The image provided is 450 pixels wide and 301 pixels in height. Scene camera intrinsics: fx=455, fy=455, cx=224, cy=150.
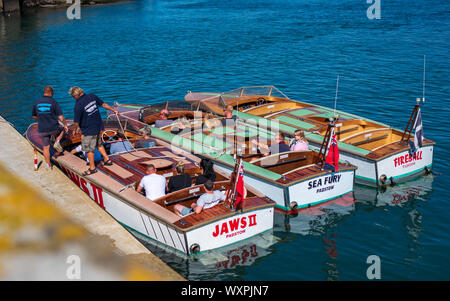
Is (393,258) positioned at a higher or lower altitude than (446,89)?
lower

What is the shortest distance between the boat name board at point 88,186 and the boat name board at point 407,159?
26.9ft

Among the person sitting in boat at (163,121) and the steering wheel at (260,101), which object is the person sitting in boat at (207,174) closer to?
the person sitting in boat at (163,121)

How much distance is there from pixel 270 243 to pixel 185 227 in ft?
8.04

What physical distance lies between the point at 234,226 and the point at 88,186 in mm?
4151

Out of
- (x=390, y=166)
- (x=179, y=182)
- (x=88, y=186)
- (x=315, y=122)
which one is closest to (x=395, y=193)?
(x=390, y=166)

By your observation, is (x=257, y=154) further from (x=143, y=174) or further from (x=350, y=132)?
(x=350, y=132)

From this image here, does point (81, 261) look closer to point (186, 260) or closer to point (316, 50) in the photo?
point (186, 260)

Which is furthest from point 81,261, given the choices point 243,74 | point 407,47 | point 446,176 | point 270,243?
point 407,47

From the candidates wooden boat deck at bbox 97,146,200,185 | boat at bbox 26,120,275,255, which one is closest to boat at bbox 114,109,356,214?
boat at bbox 26,120,275,255

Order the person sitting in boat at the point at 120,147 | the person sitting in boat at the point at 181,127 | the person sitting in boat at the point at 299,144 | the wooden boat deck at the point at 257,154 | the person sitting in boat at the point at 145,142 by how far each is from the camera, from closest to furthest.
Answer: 1. the wooden boat deck at the point at 257,154
2. the person sitting in boat at the point at 299,144
3. the person sitting in boat at the point at 120,147
4. the person sitting in boat at the point at 145,142
5. the person sitting in boat at the point at 181,127

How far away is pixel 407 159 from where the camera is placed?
13.3 m

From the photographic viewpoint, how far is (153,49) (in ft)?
112

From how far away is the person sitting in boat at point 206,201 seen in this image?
9.59 metres

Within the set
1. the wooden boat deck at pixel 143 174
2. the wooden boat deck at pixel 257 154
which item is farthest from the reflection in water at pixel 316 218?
the wooden boat deck at pixel 143 174
